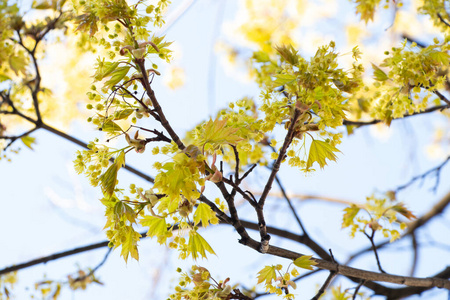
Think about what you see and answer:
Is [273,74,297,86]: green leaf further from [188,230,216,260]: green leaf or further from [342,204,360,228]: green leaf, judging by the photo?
[342,204,360,228]: green leaf

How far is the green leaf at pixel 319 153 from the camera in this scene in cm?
95

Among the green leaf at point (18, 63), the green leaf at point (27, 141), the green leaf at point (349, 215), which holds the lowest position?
the green leaf at point (349, 215)

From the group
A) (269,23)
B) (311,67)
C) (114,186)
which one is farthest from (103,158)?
(269,23)

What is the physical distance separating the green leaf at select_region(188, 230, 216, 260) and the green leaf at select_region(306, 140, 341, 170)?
0.30m

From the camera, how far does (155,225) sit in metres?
0.92

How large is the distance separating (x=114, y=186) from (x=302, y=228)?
2.69 ft

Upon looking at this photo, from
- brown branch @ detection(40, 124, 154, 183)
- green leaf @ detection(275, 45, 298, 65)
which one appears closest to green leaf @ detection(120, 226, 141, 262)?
green leaf @ detection(275, 45, 298, 65)

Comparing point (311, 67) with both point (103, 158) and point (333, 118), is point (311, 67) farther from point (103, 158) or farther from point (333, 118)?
point (103, 158)

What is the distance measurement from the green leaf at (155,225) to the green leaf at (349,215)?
2.78 ft

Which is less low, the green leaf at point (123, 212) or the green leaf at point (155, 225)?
the green leaf at point (155, 225)

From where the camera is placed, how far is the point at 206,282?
38.0 inches

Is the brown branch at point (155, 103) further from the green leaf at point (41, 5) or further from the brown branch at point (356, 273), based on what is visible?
the green leaf at point (41, 5)

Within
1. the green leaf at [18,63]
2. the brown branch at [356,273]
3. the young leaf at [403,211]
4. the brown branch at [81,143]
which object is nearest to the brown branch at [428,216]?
the young leaf at [403,211]

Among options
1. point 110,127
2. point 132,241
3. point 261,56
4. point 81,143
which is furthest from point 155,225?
point 261,56
